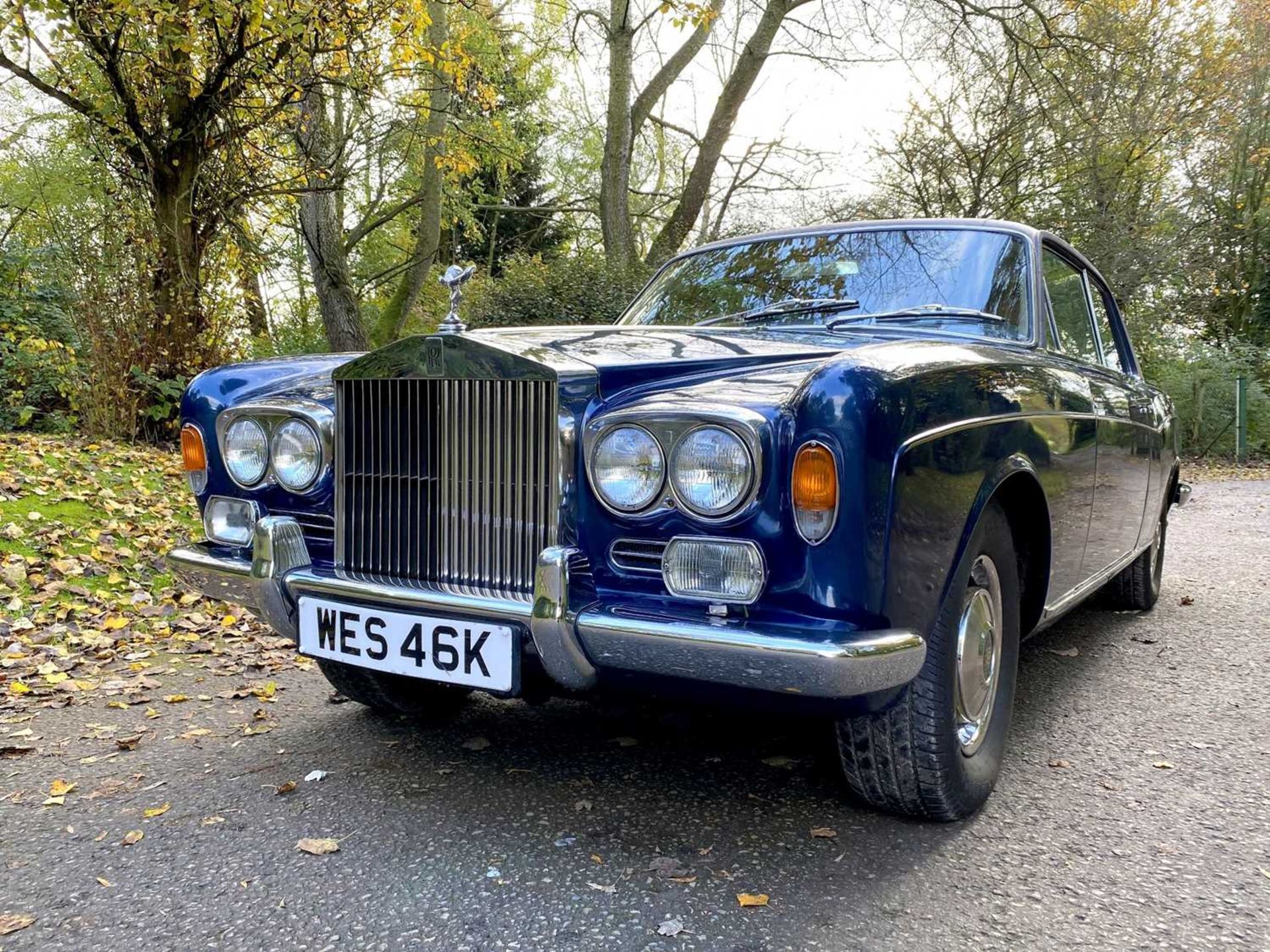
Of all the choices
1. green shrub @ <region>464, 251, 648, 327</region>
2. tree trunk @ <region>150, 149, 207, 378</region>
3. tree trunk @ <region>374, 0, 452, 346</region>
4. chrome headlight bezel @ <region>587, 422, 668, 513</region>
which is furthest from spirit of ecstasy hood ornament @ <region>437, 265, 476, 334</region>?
tree trunk @ <region>374, 0, 452, 346</region>

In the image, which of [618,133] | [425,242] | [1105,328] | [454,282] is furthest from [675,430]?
[425,242]

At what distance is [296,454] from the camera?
2580mm

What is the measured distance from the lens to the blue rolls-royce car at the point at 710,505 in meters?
1.86

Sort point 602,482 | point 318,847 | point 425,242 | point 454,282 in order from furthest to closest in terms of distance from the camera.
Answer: point 425,242 → point 454,282 → point 318,847 → point 602,482

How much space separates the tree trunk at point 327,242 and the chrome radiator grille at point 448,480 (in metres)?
8.03

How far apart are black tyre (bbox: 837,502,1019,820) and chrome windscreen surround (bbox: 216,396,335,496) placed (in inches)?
59.5

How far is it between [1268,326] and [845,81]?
9.69 metres

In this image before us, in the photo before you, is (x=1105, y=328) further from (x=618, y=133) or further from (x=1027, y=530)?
(x=618, y=133)

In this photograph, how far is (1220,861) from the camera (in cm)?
213

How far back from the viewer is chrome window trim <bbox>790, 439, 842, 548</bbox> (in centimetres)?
182

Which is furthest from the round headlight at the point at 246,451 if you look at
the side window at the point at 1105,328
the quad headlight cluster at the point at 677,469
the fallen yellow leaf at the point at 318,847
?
the side window at the point at 1105,328

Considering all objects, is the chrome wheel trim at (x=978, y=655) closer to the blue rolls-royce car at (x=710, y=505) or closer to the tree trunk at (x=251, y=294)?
the blue rolls-royce car at (x=710, y=505)

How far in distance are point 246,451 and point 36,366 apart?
A: 7.52 metres

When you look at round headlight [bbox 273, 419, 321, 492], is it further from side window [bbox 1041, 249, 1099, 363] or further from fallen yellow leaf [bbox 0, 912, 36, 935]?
side window [bbox 1041, 249, 1099, 363]
